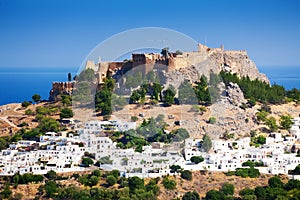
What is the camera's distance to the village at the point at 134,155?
80.3 ft

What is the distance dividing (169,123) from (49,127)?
568 centimetres

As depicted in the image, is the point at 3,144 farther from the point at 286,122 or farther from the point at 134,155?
the point at 286,122

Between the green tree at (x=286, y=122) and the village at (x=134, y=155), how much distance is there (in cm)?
146

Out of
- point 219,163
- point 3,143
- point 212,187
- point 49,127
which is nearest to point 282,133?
point 219,163

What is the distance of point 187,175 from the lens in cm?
2395

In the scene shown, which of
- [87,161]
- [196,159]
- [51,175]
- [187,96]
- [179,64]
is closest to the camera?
[51,175]

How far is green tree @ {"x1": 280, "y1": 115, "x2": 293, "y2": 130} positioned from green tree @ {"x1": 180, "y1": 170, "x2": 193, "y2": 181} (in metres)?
7.25

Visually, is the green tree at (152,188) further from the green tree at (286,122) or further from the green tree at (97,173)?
the green tree at (286,122)

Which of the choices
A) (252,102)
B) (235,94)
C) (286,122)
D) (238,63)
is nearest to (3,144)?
(235,94)

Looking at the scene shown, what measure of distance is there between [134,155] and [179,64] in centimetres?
900

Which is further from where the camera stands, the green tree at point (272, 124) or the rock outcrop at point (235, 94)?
the rock outcrop at point (235, 94)

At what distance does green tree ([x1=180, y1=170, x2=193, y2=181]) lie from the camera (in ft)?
78.6

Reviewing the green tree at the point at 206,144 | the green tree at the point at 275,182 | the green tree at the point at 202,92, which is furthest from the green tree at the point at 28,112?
the green tree at the point at 275,182

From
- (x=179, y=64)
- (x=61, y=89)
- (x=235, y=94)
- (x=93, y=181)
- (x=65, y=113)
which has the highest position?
(x=179, y=64)
